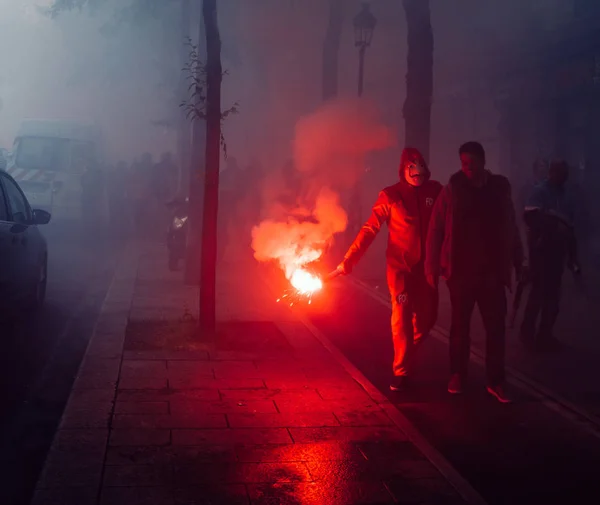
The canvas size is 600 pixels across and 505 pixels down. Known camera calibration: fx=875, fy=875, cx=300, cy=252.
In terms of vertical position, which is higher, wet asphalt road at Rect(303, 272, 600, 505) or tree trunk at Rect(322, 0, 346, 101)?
tree trunk at Rect(322, 0, 346, 101)

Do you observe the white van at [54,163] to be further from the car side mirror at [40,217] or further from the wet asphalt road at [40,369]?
the car side mirror at [40,217]

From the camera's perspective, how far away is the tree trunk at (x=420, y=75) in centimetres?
1535

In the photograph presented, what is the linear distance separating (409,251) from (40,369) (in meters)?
3.71

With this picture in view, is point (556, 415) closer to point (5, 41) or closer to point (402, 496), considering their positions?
point (402, 496)

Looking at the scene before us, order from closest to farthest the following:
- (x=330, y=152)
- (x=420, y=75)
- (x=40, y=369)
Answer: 1. (x=40, y=369)
2. (x=420, y=75)
3. (x=330, y=152)

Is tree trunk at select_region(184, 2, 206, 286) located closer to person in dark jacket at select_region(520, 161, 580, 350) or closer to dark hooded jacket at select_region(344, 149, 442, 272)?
person in dark jacket at select_region(520, 161, 580, 350)

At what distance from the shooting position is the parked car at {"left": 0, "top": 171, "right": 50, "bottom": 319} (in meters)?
9.30

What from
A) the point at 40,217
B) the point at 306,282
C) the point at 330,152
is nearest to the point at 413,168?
the point at 306,282

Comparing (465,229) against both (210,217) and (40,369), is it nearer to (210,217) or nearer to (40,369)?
(210,217)

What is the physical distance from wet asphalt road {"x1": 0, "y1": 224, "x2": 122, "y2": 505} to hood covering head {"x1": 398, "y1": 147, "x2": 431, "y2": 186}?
337 centimetres

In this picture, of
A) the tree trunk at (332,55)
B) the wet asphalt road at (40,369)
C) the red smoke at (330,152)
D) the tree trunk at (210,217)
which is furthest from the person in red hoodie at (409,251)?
the tree trunk at (332,55)

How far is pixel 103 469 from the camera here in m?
5.23

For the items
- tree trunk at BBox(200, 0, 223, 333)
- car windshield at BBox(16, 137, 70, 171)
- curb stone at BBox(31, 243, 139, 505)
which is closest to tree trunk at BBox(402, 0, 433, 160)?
tree trunk at BBox(200, 0, 223, 333)

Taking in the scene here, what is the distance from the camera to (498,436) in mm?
6238
